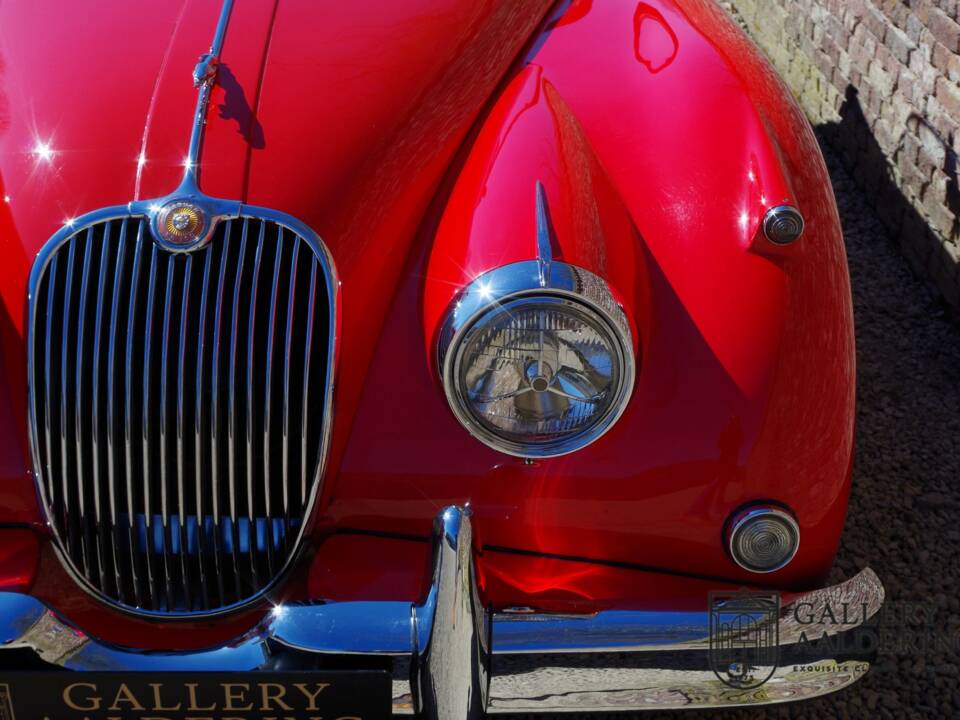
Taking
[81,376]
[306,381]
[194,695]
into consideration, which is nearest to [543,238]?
[306,381]

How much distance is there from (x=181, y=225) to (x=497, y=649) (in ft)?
2.83

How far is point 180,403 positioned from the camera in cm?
166

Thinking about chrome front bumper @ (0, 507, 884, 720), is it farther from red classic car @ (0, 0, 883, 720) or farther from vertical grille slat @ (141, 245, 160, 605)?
vertical grille slat @ (141, 245, 160, 605)

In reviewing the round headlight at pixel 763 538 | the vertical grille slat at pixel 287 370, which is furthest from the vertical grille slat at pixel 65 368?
the round headlight at pixel 763 538

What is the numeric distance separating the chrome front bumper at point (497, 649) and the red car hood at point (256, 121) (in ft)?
0.94

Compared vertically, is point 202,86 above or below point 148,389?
above

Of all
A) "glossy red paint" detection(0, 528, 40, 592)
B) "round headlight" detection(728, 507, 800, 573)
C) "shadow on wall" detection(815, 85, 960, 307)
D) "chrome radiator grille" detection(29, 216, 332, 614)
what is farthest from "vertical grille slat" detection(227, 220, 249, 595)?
"shadow on wall" detection(815, 85, 960, 307)

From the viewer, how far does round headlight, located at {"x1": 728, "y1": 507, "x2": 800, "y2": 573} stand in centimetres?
168

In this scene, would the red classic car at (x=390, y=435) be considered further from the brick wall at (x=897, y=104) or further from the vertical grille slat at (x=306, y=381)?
the brick wall at (x=897, y=104)

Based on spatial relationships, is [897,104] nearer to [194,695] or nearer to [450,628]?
[450,628]

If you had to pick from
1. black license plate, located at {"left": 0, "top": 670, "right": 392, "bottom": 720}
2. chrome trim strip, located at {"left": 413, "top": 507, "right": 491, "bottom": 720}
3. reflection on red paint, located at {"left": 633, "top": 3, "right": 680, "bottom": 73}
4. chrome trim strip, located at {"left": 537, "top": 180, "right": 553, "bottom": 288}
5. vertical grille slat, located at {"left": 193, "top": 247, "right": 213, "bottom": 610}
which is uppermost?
reflection on red paint, located at {"left": 633, "top": 3, "right": 680, "bottom": 73}

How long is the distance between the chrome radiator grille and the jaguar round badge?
0.07 ft

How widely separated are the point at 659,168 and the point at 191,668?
122 cm

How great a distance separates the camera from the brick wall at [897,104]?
337 centimetres
